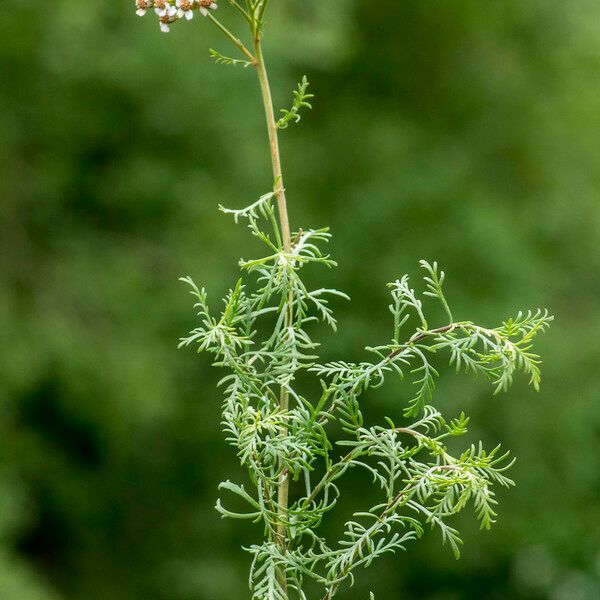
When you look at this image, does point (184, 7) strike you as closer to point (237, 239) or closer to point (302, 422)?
point (302, 422)

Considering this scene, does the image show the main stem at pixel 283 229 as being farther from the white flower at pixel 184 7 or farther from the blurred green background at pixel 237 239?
the blurred green background at pixel 237 239

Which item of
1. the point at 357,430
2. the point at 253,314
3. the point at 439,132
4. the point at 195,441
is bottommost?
the point at 357,430

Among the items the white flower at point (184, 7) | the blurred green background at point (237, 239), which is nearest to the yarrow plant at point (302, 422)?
the white flower at point (184, 7)

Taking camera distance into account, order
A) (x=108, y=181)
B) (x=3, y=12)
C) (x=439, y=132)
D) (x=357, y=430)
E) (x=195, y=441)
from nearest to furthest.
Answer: (x=357, y=430), (x=3, y=12), (x=108, y=181), (x=195, y=441), (x=439, y=132)

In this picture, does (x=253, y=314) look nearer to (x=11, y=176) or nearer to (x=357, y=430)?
(x=357, y=430)

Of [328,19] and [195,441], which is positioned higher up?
[328,19]

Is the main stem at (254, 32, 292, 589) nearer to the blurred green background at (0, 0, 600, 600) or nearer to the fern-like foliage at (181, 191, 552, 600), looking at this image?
the fern-like foliage at (181, 191, 552, 600)

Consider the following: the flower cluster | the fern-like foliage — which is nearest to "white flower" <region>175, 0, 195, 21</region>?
the flower cluster

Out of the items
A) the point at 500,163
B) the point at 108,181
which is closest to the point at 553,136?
the point at 500,163
